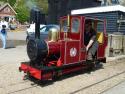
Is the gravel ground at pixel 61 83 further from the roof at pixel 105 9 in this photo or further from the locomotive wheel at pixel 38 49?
the roof at pixel 105 9

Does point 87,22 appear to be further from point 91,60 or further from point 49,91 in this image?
point 49,91

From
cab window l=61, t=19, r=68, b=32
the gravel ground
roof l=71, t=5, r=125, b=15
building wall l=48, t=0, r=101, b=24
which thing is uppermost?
building wall l=48, t=0, r=101, b=24

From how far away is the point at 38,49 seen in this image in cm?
898

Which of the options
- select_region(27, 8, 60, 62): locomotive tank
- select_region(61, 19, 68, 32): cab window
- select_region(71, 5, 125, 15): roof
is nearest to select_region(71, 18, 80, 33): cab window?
select_region(61, 19, 68, 32): cab window

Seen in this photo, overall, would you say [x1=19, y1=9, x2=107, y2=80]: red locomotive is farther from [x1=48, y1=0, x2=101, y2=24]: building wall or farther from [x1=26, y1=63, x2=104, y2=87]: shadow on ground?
[x1=48, y1=0, x2=101, y2=24]: building wall

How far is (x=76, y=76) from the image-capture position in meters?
10.7

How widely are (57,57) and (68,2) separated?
24015 mm

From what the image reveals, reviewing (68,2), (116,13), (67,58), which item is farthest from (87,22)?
(68,2)

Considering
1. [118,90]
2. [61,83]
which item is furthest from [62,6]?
[118,90]

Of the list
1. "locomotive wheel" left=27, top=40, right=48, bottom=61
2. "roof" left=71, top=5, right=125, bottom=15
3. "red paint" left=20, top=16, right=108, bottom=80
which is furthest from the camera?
"roof" left=71, top=5, right=125, bottom=15

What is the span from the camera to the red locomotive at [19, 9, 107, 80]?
356 inches

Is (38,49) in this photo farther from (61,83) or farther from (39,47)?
(61,83)

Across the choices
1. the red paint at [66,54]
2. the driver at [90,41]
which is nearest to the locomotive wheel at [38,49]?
the red paint at [66,54]

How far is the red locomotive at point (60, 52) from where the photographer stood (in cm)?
905
